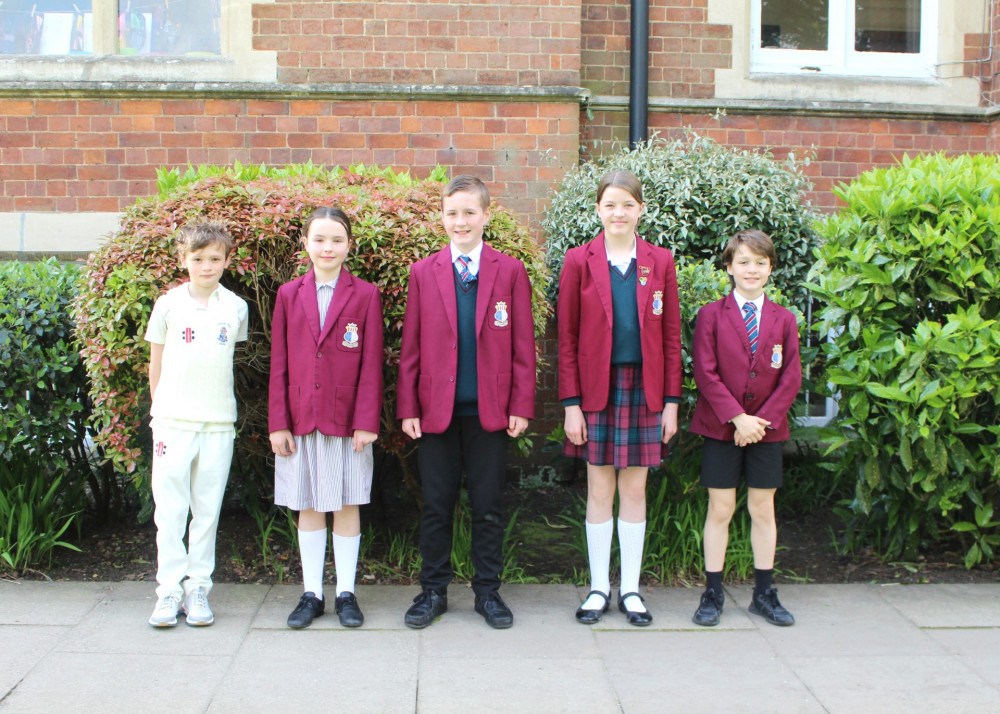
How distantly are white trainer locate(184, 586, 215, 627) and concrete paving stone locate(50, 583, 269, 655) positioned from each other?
0.09ft

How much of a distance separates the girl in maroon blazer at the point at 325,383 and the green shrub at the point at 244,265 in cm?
27

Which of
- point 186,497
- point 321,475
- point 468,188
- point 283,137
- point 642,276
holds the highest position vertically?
point 283,137

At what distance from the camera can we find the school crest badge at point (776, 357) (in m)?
3.91

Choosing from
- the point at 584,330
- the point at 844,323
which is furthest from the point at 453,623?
the point at 844,323

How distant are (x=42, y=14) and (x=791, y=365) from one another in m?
6.05

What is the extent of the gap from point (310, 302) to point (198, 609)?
4.48ft

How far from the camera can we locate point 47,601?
413 cm

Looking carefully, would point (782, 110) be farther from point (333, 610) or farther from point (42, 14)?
point (42, 14)

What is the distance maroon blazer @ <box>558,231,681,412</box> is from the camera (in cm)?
386

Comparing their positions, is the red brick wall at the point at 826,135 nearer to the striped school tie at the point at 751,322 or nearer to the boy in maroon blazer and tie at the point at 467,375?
the striped school tie at the point at 751,322

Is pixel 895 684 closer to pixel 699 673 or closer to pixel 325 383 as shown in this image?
pixel 699 673

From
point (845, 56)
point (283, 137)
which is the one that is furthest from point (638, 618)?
point (845, 56)

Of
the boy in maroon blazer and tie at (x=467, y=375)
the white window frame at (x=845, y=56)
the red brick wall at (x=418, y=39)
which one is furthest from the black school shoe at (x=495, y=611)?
the white window frame at (x=845, y=56)

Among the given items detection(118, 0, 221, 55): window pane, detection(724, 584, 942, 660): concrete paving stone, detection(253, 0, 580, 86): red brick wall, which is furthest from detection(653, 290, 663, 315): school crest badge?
detection(118, 0, 221, 55): window pane
